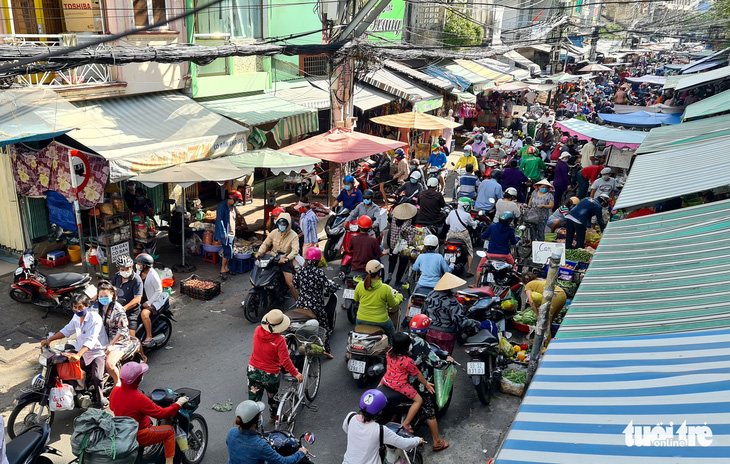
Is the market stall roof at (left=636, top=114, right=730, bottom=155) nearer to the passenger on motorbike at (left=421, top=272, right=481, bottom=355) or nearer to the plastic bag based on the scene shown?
the passenger on motorbike at (left=421, top=272, right=481, bottom=355)

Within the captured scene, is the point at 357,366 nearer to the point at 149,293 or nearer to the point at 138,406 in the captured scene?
the point at 138,406

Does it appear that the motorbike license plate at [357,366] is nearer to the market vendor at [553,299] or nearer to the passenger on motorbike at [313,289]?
the passenger on motorbike at [313,289]

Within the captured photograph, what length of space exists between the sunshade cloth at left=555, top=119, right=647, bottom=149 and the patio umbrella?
806 centimetres

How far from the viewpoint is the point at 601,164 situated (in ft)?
51.1

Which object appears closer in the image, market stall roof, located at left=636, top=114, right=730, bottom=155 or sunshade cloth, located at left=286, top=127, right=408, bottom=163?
market stall roof, located at left=636, top=114, right=730, bottom=155

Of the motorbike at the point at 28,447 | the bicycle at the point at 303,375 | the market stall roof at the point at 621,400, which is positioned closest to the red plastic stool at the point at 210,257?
the bicycle at the point at 303,375

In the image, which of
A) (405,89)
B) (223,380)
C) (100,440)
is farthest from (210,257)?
(405,89)

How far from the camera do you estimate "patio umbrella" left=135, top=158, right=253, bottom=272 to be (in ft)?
32.2

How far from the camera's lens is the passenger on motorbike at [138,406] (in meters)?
5.06

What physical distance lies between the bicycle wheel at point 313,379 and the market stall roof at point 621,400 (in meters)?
3.69

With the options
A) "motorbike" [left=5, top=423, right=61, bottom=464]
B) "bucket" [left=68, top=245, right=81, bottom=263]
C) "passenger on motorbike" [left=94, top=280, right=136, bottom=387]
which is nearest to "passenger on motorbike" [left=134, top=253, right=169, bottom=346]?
"passenger on motorbike" [left=94, top=280, right=136, bottom=387]

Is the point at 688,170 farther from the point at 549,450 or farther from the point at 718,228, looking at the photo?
the point at 549,450

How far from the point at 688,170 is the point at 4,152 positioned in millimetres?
10916

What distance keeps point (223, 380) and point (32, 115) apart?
5.15 m
